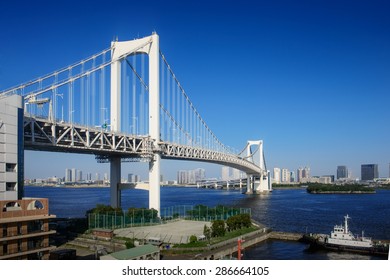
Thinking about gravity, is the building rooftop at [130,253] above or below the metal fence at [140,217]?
above

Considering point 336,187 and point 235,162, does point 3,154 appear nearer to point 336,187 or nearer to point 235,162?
point 235,162

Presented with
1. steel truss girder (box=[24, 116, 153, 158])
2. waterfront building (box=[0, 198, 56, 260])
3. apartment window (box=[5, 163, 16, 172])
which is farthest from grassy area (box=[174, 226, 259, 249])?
apartment window (box=[5, 163, 16, 172])

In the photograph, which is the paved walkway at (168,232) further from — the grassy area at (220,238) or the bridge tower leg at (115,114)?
the bridge tower leg at (115,114)

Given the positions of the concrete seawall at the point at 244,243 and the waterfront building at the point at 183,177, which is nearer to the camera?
the concrete seawall at the point at 244,243

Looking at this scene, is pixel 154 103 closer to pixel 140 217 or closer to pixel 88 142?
pixel 88 142

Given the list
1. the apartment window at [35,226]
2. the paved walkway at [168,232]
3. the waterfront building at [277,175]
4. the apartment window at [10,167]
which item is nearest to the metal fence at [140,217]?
the paved walkway at [168,232]

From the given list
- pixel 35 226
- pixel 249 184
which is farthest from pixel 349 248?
pixel 249 184
